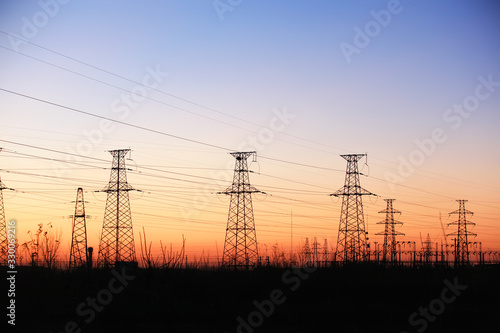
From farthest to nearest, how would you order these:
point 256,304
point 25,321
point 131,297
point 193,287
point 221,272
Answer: point 221,272 < point 193,287 < point 256,304 < point 131,297 < point 25,321

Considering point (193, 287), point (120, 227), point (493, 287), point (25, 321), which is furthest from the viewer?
point (120, 227)

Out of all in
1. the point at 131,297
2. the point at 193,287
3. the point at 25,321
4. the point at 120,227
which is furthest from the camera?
the point at 120,227

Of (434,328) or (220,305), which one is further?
(220,305)

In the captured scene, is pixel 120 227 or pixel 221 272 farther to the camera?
pixel 120 227

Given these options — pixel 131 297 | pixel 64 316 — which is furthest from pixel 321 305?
pixel 64 316

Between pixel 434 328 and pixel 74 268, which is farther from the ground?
pixel 74 268

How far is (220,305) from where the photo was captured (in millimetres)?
21125

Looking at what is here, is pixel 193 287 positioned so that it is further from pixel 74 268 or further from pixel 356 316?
pixel 356 316

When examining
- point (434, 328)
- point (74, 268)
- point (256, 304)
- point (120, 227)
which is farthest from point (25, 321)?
point (120, 227)

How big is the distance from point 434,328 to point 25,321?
13188mm

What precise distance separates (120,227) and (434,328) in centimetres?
3862

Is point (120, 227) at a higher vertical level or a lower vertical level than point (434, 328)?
higher

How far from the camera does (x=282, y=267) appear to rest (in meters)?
26.0

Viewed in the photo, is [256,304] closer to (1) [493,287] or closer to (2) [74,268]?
(2) [74,268]
